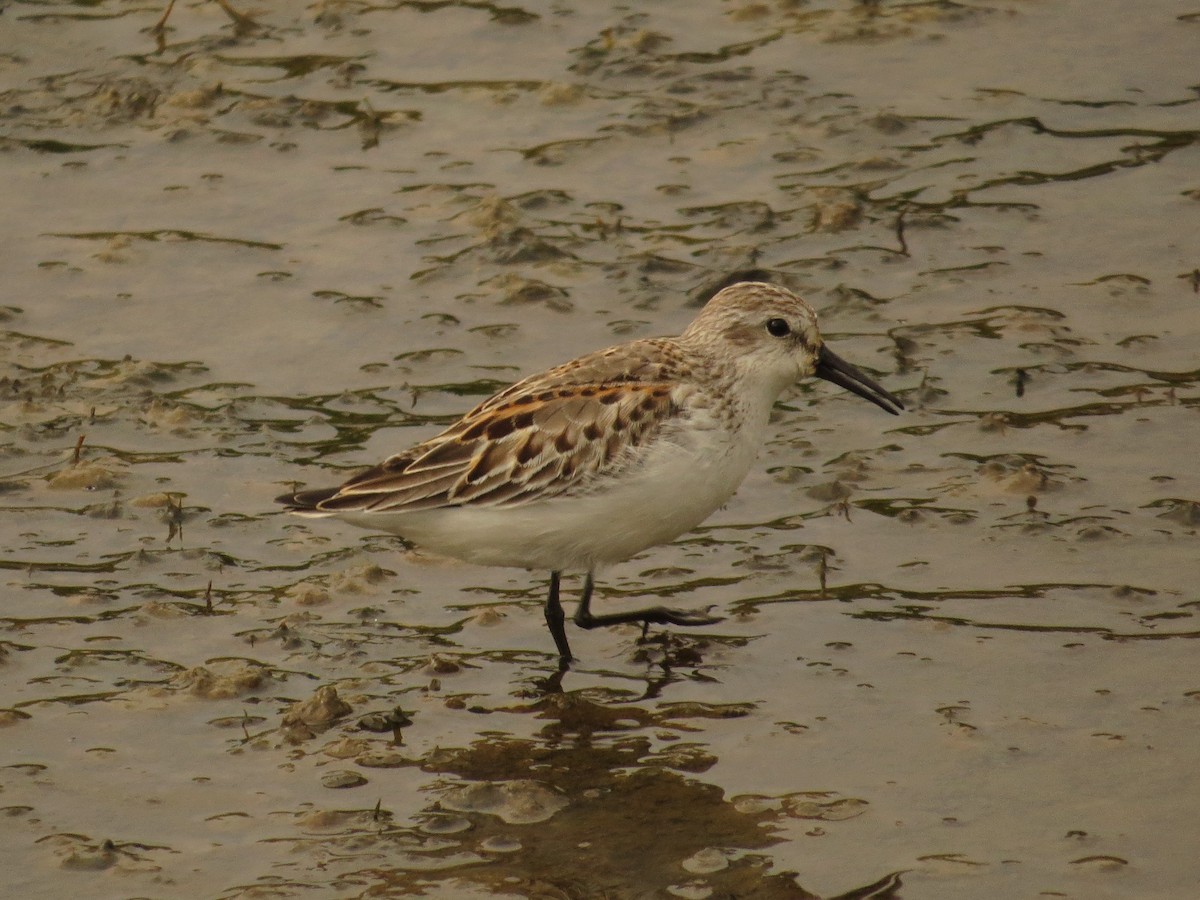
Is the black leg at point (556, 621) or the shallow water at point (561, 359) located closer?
the shallow water at point (561, 359)

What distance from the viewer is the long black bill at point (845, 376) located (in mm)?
8836

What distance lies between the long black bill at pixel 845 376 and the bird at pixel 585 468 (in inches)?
15.5

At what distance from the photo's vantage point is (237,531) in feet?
30.7

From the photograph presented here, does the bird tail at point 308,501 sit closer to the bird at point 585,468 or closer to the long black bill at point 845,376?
the bird at point 585,468

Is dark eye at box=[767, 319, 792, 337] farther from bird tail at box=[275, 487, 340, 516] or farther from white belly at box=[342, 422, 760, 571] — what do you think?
bird tail at box=[275, 487, 340, 516]

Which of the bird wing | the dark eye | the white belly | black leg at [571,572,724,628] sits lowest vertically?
black leg at [571,572,724,628]

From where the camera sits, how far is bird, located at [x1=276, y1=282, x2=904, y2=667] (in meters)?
8.06

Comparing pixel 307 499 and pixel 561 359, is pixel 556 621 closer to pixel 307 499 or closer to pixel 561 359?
pixel 307 499

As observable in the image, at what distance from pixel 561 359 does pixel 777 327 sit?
226 cm

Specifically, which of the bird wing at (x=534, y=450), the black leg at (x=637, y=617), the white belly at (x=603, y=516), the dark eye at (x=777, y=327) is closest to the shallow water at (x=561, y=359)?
the black leg at (x=637, y=617)

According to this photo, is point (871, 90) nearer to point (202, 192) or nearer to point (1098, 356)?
point (1098, 356)

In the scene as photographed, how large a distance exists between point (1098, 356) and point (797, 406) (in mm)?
1670

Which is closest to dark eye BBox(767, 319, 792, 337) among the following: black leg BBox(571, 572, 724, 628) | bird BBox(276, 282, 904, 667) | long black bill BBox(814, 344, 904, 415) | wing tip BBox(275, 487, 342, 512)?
bird BBox(276, 282, 904, 667)

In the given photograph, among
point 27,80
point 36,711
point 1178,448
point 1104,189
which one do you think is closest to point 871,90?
point 1104,189
